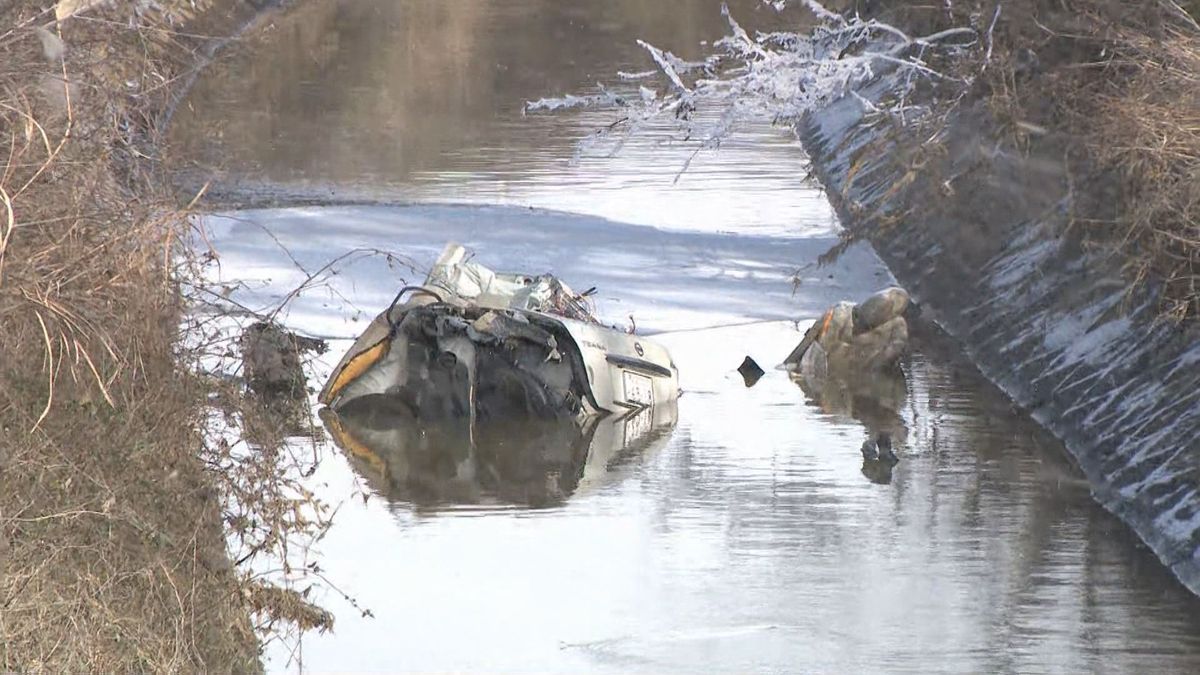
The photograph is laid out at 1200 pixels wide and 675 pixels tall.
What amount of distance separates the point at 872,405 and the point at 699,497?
518 centimetres

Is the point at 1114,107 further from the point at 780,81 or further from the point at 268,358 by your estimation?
the point at 268,358

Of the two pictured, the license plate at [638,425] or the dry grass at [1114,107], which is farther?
the license plate at [638,425]

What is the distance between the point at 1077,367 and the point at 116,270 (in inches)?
543

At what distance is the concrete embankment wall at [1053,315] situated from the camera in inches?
731

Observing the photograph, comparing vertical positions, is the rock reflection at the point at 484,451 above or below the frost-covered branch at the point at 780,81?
below

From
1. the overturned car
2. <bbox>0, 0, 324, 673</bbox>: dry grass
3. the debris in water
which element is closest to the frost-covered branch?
the overturned car

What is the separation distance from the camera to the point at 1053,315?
79.4ft

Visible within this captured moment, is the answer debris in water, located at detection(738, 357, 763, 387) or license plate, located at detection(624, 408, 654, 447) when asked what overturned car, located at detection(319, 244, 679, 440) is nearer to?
license plate, located at detection(624, 408, 654, 447)

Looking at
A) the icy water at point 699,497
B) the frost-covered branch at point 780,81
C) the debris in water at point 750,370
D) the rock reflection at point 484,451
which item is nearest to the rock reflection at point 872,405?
the icy water at point 699,497

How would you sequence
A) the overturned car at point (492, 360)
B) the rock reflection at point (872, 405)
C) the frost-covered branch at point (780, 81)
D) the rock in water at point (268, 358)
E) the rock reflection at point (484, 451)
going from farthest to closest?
the overturned car at point (492, 360) < the frost-covered branch at point (780, 81) < the rock reflection at point (872, 405) < the rock reflection at point (484, 451) < the rock in water at point (268, 358)

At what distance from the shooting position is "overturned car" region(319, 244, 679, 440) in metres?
23.4

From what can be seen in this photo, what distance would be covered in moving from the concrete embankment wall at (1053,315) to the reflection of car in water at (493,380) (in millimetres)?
3642

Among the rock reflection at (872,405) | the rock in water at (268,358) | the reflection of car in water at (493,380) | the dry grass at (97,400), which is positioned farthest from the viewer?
the reflection of car in water at (493,380)

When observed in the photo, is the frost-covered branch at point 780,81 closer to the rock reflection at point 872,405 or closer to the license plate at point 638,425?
the license plate at point 638,425
